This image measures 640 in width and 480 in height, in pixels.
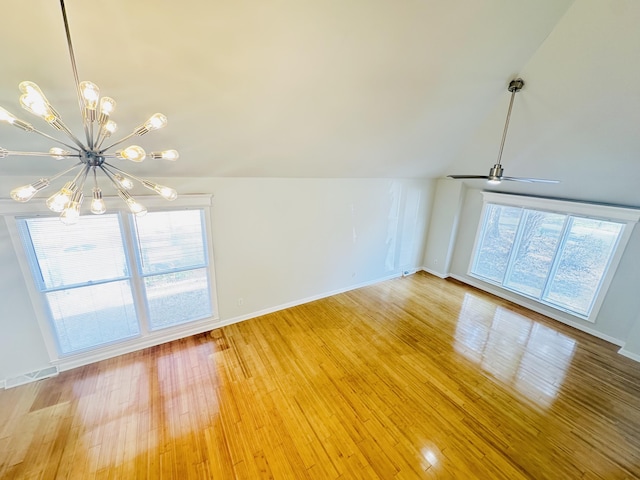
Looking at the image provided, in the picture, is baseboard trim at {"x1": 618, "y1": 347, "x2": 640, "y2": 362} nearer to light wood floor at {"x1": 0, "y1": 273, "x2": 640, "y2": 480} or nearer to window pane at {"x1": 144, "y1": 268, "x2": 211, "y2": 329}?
light wood floor at {"x1": 0, "y1": 273, "x2": 640, "y2": 480}

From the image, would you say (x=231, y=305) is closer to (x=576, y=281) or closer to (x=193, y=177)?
(x=193, y=177)

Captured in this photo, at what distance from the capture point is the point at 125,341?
3672 millimetres

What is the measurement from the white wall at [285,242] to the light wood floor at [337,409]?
1.84 feet

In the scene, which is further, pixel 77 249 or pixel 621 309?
pixel 621 309

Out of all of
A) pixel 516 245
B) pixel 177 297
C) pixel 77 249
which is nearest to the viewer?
pixel 77 249

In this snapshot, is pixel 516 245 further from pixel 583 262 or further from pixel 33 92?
pixel 33 92

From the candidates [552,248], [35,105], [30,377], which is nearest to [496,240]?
[552,248]

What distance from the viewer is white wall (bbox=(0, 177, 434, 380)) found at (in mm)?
3086

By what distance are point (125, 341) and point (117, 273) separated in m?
1.01

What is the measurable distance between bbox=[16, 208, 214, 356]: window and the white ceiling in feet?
2.27

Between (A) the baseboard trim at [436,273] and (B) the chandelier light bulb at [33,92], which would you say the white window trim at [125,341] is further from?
(A) the baseboard trim at [436,273]

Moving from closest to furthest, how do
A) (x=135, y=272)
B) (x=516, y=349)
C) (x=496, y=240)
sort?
(x=135, y=272), (x=516, y=349), (x=496, y=240)

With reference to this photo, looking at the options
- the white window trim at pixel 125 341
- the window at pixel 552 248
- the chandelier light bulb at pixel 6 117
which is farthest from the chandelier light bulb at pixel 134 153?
the window at pixel 552 248

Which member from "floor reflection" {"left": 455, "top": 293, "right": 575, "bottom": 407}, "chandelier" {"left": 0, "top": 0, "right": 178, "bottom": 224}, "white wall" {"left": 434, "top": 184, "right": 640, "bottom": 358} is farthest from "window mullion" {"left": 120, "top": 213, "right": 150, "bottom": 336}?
→ "white wall" {"left": 434, "top": 184, "right": 640, "bottom": 358}
